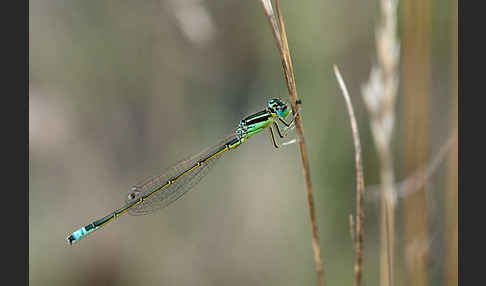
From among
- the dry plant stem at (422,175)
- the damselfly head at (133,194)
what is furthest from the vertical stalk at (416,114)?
the damselfly head at (133,194)

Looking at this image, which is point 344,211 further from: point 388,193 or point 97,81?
point 97,81

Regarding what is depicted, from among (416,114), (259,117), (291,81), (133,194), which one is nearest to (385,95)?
(291,81)

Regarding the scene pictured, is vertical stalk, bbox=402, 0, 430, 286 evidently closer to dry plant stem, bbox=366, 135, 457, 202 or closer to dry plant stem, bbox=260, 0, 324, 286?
dry plant stem, bbox=366, 135, 457, 202

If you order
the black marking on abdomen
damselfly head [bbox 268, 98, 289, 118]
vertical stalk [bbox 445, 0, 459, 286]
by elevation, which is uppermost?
the black marking on abdomen

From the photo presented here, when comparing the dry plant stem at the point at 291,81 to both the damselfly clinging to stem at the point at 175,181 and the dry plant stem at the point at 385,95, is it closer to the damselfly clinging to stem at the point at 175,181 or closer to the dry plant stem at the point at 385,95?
the dry plant stem at the point at 385,95

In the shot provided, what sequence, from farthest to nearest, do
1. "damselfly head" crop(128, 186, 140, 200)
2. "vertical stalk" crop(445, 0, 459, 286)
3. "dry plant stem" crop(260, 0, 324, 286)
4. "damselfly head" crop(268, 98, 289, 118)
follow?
1. "damselfly head" crop(128, 186, 140, 200)
2. "damselfly head" crop(268, 98, 289, 118)
3. "vertical stalk" crop(445, 0, 459, 286)
4. "dry plant stem" crop(260, 0, 324, 286)

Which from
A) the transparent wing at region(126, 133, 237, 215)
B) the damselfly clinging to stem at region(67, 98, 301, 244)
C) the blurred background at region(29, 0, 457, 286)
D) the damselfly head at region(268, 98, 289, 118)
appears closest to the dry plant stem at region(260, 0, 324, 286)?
the damselfly head at region(268, 98, 289, 118)
